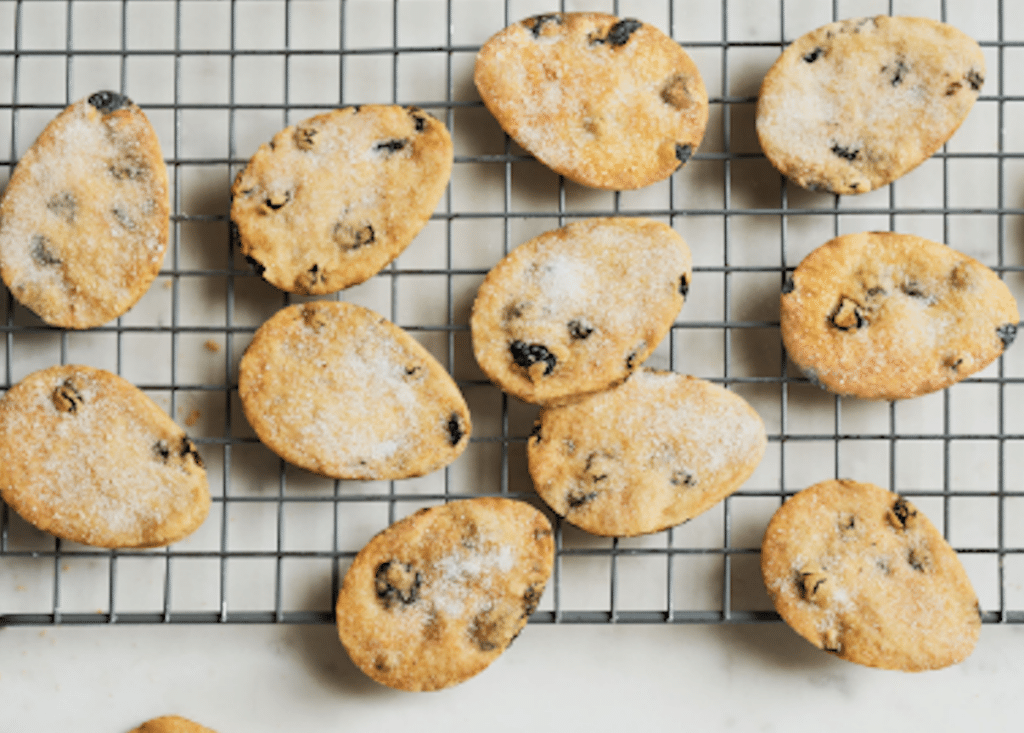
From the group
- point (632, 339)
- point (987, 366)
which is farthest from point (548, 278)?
point (987, 366)

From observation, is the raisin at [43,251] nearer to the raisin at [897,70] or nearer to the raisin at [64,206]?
the raisin at [64,206]

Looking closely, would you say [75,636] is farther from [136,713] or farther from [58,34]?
[58,34]

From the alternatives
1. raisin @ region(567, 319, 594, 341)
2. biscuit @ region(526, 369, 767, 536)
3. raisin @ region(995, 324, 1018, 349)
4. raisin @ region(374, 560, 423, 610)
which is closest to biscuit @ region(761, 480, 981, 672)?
biscuit @ region(526, 369, 767, 536)

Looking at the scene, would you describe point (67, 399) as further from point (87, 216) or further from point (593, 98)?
point (593, 98)

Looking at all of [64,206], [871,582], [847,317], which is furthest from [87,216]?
[871,582]

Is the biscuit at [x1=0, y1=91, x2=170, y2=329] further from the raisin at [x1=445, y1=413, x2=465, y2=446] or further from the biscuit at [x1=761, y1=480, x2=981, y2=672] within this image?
the biscuit at [x1=761, y1=480, x2=981, y2=672]

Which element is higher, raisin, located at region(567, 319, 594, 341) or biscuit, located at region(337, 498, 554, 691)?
raisin, located at region(567, 319, 594, 341)
